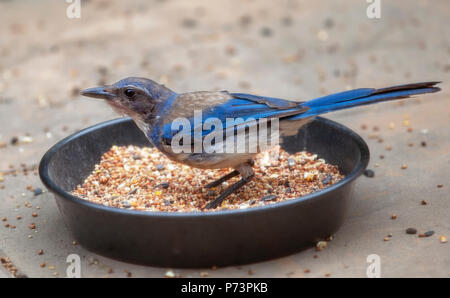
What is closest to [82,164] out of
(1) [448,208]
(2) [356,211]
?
(2) [356,211]

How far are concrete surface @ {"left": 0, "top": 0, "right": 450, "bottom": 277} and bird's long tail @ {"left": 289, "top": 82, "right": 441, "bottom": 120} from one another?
0.89 m

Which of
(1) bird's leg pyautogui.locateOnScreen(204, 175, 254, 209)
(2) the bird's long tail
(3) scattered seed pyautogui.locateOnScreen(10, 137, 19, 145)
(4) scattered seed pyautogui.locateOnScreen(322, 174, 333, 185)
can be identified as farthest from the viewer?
(3) scattered seed pyautogui.locateOnScreen(10, 137, 19, 145)

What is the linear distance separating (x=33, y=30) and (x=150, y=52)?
2.08m

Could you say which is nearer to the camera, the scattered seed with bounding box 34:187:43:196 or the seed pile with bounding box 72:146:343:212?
the seed pile with bounding box 72:146:343:212

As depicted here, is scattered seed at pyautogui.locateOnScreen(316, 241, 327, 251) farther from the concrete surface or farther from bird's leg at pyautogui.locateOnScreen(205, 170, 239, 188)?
bird's leg at pyautogui.locateOnScreen(205, 170, 239, 188)

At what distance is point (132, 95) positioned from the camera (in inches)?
178

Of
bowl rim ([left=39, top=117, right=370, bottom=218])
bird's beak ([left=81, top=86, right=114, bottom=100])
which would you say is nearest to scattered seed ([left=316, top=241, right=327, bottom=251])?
bowl rim ([left=39, top=117, right=370, bottom=218])

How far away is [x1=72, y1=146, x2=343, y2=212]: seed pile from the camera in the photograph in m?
4.61

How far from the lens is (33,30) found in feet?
A: 31.6

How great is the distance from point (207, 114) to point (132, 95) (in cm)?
55

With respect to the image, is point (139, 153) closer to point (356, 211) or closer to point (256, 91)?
point (356, 211)

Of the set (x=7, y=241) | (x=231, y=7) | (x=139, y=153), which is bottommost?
(x=7, y=241)

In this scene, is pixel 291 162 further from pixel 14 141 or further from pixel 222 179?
pixel 14 141

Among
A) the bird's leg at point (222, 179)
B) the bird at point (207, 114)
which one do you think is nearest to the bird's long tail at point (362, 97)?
the bird at point (207, 114)
